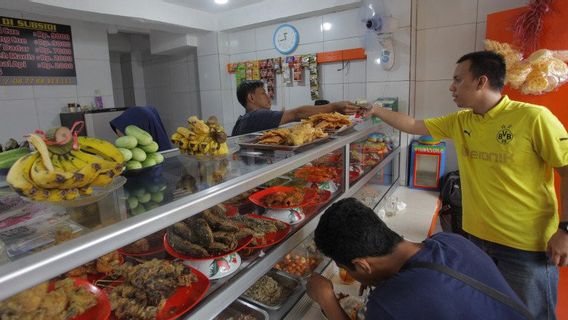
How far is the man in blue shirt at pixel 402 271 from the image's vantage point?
91 cm

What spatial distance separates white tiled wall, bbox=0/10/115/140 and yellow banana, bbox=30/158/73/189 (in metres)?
4.09

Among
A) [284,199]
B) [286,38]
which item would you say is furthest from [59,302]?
[286,38]

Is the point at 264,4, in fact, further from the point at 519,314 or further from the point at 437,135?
the point at 519,314

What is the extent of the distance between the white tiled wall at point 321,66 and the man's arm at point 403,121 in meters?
1.08

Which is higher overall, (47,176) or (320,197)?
(47,176)

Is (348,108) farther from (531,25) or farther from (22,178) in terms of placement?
(22,178)

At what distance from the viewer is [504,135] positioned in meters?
1.71

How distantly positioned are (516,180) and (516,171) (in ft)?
0.15

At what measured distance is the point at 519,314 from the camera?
0.95 m

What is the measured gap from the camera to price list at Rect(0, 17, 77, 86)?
3.80 meters

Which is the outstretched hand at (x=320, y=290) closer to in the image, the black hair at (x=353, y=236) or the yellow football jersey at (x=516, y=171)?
the black hair at (x=353, y=236)

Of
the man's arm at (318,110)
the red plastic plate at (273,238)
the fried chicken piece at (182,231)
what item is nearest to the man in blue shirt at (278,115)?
the man's arm at (318,110)

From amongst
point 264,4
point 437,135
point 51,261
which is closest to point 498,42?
point 437,135

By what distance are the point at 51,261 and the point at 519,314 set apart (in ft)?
3.91
